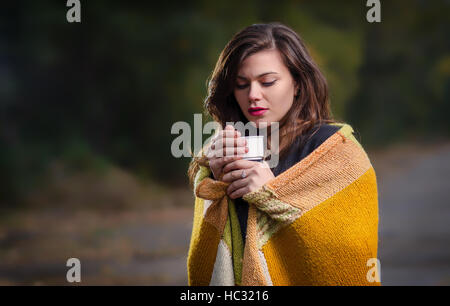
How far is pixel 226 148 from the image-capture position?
1292mm

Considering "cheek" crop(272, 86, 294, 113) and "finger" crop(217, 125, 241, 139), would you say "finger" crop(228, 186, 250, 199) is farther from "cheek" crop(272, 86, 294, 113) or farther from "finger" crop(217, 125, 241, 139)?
"cheek" crop(272, 86, 294, 113)

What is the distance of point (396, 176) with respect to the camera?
5793 millimetres

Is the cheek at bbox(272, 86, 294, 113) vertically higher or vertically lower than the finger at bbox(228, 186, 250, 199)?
higher

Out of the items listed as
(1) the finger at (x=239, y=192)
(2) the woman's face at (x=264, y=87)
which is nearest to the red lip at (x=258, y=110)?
(2) the woman's face at (x=264, y=87)

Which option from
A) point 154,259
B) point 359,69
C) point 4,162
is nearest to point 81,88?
point 4,162

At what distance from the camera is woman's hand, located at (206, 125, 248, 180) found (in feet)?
4.18

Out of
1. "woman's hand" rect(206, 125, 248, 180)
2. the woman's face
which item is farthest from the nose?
"woman's hand" rect(206, 125, 248, 180)

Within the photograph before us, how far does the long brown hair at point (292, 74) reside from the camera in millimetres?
1418

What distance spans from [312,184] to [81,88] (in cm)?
527

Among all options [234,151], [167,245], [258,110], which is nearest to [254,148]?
[234,151]

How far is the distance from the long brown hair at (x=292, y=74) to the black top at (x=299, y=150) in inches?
0.7

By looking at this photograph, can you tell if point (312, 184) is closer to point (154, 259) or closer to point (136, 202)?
point (154, 259)

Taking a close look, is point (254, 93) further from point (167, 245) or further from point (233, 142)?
point (167, 245)

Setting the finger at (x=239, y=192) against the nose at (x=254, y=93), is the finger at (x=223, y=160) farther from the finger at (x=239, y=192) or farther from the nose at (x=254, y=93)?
the nose at (x=254, y=93)
